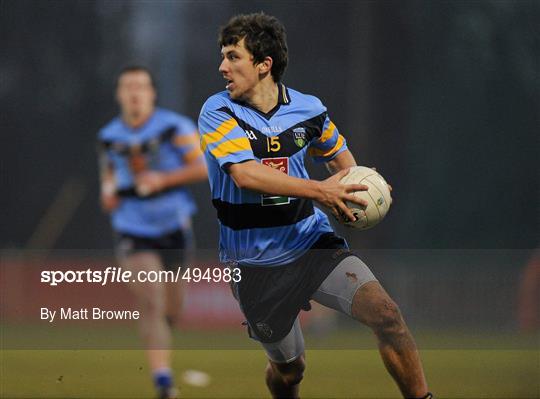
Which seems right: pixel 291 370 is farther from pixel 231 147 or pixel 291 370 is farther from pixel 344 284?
pixel 231 147

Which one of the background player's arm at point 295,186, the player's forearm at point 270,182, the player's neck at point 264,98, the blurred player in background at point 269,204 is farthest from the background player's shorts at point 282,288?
the player's neck at point 264,98

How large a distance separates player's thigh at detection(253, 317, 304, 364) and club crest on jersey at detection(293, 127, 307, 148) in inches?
40.1

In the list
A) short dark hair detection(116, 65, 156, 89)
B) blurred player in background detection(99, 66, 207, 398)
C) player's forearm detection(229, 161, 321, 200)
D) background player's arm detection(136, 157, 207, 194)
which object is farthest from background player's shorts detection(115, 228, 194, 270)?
player's forearm detection(229, 161, 321, 200)

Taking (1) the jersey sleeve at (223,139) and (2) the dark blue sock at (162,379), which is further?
(2) the dark blue sock at (162,379)

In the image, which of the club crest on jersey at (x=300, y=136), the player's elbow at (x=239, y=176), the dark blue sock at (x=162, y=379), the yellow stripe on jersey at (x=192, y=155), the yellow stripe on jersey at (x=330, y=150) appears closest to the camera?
the player's elbow at (x=239, y=176)

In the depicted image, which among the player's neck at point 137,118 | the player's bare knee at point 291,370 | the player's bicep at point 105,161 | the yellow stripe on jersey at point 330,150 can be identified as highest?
the yellow stripe on jersey at point 330,150

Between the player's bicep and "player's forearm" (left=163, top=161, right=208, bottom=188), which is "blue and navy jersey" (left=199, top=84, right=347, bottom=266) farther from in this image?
the player's bicep

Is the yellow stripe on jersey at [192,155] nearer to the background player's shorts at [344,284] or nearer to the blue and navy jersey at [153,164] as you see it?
the blue and navy jersey at [153,164]

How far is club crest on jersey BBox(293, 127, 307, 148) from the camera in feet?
18.3

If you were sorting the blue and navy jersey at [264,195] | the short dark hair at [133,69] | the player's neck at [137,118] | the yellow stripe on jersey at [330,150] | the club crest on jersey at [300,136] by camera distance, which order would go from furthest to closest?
1. the short dark hair at [133,69]
2. the player's neck at [137,118]
3. the yellow stripe on jersey at [330,150]
4. the club crest on jersey at [300,136]
5. the blue and navy jersey at [264,195]

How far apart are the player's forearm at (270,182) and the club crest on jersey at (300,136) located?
451 mm

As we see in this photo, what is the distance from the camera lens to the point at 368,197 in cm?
530

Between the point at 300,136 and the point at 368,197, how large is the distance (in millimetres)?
586

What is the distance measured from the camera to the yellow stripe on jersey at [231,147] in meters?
5.27
